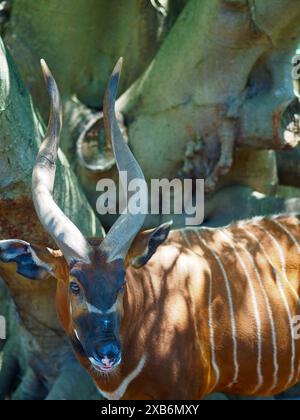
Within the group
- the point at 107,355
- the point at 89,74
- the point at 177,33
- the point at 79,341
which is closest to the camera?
the point at 107,355

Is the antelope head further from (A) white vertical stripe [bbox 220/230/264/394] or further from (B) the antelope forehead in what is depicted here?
(A) white vertical stripe [bbox 220/230/264/394]

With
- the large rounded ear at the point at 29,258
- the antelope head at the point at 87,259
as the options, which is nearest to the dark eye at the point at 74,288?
the antelope head at the point at 87,259

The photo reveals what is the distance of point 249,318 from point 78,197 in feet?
3.16

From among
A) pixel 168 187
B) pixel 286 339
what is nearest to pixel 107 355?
A: pixel 286 339

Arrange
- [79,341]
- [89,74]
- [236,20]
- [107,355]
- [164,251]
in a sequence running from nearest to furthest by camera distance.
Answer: [107,355]
[79,341]
[164,251]
[236,20]
[89,74]

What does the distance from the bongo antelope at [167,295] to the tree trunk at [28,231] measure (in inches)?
8.3

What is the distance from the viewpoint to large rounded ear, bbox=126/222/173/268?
134 inches

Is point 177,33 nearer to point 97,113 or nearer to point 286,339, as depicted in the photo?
point 97,113

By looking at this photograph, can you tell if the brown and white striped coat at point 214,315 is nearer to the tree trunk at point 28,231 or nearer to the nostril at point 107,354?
the nostril at point 107,354

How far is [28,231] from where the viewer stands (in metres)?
3.73

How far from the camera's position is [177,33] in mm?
4590

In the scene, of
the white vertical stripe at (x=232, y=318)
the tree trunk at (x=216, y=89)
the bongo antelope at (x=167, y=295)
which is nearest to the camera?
the bongo antelope at (x=167, y=295)

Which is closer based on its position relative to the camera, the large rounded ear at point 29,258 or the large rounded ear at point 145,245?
the large rounded ear at point 29,258

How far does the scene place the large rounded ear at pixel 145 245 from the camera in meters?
3.39
